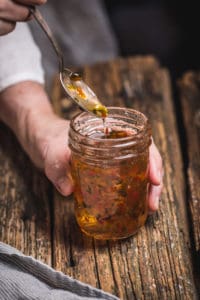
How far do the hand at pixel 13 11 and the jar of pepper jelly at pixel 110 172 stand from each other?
0.24 m

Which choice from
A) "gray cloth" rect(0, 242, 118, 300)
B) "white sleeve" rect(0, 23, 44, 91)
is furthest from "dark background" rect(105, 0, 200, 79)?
"gray cloth" rect(0, 242, 118, 300)

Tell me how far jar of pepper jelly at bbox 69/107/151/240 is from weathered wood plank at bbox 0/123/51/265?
0.30ft

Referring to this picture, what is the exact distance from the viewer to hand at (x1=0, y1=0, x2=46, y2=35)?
3.61 feet

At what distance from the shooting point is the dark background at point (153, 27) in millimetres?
2258

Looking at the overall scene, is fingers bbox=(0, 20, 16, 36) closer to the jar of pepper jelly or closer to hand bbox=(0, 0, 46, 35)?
hand bbox=(0, 0, 46, 35)

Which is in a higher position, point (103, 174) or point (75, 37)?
point (103, 174)

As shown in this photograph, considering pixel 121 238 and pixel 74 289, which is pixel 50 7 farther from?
pixel 74 289

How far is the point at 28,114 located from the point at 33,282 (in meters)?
0.48

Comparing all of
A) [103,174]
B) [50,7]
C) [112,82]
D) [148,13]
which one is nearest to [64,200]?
[103,174]

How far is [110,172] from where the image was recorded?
1.01 meters

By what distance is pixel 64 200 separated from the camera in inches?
47.6

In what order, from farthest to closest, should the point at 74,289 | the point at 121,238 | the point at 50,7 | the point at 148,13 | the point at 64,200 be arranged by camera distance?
1. the point at 148,13
2. the point at 50,7
3. the point at 64,200
4. the point at 121,238
5. the point at 74,289

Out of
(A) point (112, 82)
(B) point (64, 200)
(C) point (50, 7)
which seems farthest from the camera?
(C) point (50, 7)

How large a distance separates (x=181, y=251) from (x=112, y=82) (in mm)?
726
